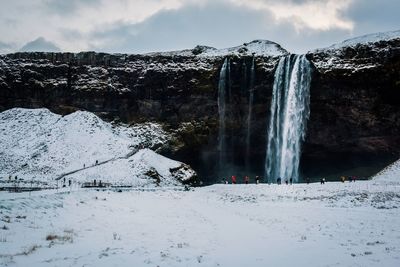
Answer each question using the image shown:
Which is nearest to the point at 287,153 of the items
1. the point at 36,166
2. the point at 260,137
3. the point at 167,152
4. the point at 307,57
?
the point at 260,137

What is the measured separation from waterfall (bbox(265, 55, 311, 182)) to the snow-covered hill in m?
12.0

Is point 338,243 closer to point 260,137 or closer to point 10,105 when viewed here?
point 260,137

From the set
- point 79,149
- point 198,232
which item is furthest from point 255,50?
point 198,232

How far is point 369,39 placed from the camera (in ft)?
180

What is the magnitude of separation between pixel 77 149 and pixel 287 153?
93.0 feet

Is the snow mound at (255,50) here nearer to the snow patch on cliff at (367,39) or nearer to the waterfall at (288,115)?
the waterfall at (288,115)

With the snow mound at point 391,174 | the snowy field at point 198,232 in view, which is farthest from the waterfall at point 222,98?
the snowy field at point 198,232

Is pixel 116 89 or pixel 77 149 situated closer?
pixel 77 149

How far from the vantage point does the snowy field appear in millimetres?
10672

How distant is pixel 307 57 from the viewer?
5647 centimetres

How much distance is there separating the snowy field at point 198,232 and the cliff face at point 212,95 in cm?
2969

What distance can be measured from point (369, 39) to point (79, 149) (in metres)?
42.0

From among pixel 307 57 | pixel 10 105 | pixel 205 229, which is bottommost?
pixel 205 229

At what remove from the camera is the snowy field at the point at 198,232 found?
1067 cm
